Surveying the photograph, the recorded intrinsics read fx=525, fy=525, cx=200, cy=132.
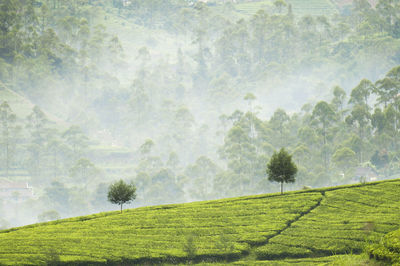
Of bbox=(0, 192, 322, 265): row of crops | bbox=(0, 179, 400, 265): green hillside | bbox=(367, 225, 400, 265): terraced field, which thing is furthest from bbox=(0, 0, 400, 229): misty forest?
bbox=(367, 225, 400, 265): terraced field

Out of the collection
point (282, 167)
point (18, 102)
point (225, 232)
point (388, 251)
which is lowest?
point (388, 251)

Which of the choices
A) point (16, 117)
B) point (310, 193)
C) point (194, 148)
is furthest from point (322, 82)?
point (310, 193)

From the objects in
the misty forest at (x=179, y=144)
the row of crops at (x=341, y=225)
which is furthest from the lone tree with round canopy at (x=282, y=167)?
the misty forest at (x=179, y=144)

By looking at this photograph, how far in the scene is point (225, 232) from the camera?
37875 millimetres

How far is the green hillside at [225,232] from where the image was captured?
111ft

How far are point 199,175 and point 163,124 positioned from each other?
59199 millimetres

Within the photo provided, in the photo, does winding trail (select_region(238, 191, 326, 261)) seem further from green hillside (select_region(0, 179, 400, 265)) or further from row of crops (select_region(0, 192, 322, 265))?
row of crops (select_region(0, 192, 322, 265))

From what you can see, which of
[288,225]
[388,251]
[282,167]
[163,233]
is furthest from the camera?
[282,167]

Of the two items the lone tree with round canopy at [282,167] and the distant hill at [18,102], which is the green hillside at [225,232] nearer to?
the lone tree with round canopy at [282,167]

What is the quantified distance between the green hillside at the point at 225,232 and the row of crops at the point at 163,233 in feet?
0.19

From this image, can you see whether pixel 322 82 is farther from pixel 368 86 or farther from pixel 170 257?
pixel 170 257

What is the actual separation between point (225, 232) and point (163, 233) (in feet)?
14.9

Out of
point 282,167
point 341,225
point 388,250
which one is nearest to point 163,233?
point 341,225

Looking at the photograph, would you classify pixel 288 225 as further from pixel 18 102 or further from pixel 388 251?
pixel 18 102
